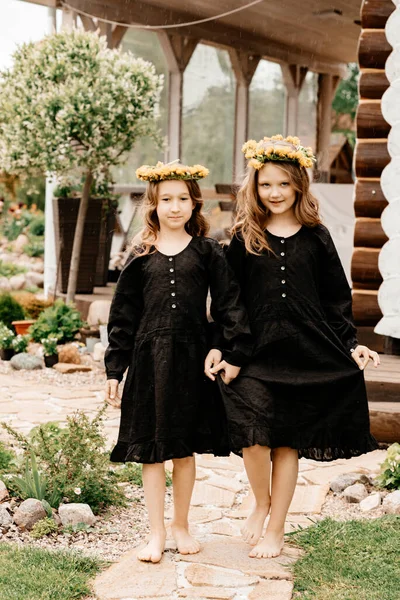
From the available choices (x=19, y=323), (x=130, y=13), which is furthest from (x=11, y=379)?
(x=130, y=13)

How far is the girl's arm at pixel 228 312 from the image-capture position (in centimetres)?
336

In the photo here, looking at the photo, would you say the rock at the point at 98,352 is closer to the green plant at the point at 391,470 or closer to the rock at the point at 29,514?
the green plant at the point at 391,470

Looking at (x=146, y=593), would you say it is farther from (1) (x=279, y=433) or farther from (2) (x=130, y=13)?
(2) (x=130, y=13)

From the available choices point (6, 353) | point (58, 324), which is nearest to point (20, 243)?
point (58, 324)

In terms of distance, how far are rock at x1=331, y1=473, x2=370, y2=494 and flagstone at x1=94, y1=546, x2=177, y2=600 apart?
133 centimetres

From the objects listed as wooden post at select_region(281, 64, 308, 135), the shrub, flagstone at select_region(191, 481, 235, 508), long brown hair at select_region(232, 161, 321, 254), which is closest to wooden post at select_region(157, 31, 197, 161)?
wooden post at select_region(281, 64, 308, 135)

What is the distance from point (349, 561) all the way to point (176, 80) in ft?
31.0

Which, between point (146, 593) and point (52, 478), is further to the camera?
point (52, 478)

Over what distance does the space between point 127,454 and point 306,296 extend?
3.04ft

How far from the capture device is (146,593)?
121 inches

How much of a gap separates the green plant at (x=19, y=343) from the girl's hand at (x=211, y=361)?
520cm

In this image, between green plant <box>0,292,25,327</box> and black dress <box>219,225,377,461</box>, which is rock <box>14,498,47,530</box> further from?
green plant <box>0,292,25,327</box>

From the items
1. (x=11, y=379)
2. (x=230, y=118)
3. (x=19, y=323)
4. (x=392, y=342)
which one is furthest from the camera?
(x=230, y=118)

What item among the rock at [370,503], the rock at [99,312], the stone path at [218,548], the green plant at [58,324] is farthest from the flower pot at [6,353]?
the rock at [370,503]
